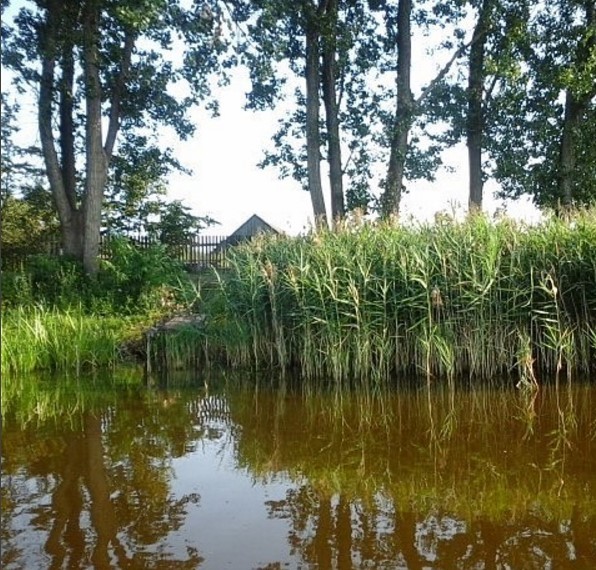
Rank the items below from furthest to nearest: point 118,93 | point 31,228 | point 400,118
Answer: point 400,118
point 31,228
point 118,93

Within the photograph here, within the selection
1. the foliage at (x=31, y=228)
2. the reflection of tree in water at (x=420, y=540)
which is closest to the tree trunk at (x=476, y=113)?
the foliage at (x=31, y=228)

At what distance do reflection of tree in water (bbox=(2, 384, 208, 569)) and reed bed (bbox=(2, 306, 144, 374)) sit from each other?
2.36 m

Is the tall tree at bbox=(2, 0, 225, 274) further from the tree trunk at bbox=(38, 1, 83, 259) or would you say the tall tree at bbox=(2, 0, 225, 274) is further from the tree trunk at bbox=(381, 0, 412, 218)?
the tree trunk at bbox=(381, 0, 412, 218)

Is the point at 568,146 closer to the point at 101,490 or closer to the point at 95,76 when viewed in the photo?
the point at 95,76

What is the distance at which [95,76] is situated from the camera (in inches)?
454

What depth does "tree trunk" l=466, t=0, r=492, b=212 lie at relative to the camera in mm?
15695

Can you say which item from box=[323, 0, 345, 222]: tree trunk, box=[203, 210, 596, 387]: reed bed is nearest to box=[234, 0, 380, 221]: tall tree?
box=[323, 0, 345, 222]: tree trunk

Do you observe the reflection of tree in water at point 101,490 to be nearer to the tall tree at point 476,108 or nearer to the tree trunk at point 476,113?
the tall tree at point 476,108

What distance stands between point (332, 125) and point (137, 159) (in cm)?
484

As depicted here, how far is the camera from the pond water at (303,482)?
2748mm

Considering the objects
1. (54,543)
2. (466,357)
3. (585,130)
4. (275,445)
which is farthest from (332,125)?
(54,543)

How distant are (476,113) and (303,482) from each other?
46.2ft

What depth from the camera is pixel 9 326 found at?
7535 mm

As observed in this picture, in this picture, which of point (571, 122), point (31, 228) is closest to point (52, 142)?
point (31, 228)
